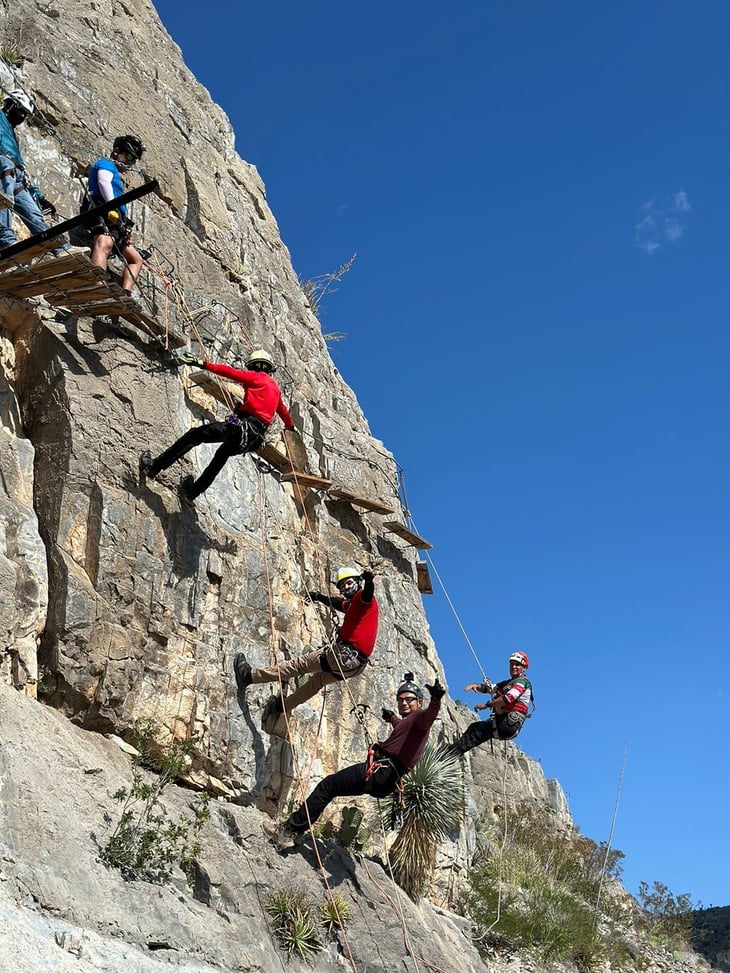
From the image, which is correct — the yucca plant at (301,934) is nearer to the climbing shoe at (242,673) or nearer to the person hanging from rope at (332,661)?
the person hanging from rope at (332,661)

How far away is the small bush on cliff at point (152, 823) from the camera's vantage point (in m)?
8.05

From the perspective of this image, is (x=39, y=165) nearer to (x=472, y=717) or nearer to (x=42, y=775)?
(x=42, y=775)

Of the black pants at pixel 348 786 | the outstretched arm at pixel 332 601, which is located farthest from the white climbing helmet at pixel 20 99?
the black pants at pixel 348 786

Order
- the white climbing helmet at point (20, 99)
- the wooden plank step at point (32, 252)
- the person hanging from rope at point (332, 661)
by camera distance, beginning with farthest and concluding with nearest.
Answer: the white climbing helmet at point (20, 99) < the person hanging from rope at point (332, 661) < the wooden plank step at point (32, 252)

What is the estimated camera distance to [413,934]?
11.2 meters

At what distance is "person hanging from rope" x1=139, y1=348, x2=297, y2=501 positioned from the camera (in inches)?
421

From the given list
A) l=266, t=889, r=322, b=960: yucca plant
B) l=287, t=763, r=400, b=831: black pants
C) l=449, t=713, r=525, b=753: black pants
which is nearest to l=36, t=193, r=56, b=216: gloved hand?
l=287, t=763, r=400, b=831: black pants

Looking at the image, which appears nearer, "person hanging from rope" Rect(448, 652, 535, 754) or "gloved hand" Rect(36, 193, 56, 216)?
"gloved hand" Rect(36, 193, 56, 216)

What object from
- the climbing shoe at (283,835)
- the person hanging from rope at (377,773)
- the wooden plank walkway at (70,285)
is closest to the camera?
the wooden plank walkway at (70,285)

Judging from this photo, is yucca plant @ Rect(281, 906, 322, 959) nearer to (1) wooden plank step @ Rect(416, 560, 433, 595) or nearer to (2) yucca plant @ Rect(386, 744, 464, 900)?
(2) yucca plant @ Rect(386, 744, 464, 900)

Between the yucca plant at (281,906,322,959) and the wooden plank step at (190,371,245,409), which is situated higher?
the wooden plank step at (190,371,245,409)

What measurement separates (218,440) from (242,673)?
8.60 feet

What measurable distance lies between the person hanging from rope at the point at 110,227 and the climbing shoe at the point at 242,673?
4429mm

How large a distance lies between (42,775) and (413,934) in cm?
533
